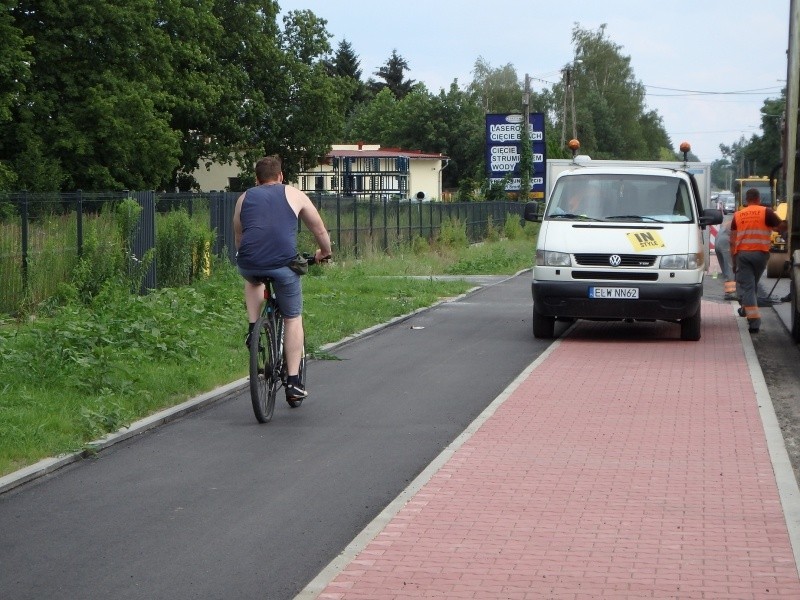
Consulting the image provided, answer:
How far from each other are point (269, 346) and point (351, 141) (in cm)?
13202

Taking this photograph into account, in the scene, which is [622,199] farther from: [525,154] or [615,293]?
[525,154]

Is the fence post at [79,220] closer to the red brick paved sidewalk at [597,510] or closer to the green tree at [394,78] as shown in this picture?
the red brick paved sidewalk at [597,510]

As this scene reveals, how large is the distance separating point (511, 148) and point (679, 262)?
41473 mm

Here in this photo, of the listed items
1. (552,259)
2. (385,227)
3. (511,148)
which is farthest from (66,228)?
(511,148)

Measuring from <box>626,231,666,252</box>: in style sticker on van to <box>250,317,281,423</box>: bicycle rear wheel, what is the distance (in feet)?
22.2

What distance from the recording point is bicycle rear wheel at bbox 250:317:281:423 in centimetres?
966

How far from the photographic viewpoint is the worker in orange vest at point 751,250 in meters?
17.0

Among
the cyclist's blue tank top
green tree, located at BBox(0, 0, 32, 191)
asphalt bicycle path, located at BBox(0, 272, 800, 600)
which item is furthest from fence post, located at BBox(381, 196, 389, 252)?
the cyclist's blue tank top

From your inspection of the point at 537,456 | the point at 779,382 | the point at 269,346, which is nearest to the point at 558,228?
the point at 779,382

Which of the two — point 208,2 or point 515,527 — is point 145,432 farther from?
point 208,2

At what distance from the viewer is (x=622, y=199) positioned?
653 inches

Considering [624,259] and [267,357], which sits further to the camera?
[624,259]

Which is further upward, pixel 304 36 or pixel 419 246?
pixel 304 36

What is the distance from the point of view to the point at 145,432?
375 inches
